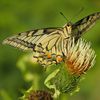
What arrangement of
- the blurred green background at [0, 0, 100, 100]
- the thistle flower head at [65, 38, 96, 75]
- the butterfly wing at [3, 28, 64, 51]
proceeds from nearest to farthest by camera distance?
the thistle flower head at [65, 38, 96, 75], the butterfly wing at [3, 28, 64, 51], the blurred green background at [0, 0, 100, 100]

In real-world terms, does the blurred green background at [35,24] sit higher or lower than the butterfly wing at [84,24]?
higher

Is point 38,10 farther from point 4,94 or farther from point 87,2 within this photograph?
point 4,94

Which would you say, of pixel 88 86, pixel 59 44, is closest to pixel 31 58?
pixel 59 44

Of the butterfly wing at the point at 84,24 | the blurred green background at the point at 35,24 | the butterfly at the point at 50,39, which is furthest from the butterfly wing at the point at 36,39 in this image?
the blurred green background at the point at 35,24

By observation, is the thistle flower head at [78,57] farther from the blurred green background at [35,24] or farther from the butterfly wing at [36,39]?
the blurred green background at [35,24]

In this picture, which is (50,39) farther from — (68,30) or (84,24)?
(84,24)

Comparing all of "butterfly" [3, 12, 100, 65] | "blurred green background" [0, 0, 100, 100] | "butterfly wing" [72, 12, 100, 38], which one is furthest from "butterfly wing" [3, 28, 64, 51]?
"blurred green background" [0, 0, 100, 100]

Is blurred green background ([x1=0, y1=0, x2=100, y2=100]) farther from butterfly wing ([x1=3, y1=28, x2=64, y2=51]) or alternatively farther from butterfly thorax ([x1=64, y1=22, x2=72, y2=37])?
butterfly thorax ([x1=64, y1=22, x2=72, y2=37])
